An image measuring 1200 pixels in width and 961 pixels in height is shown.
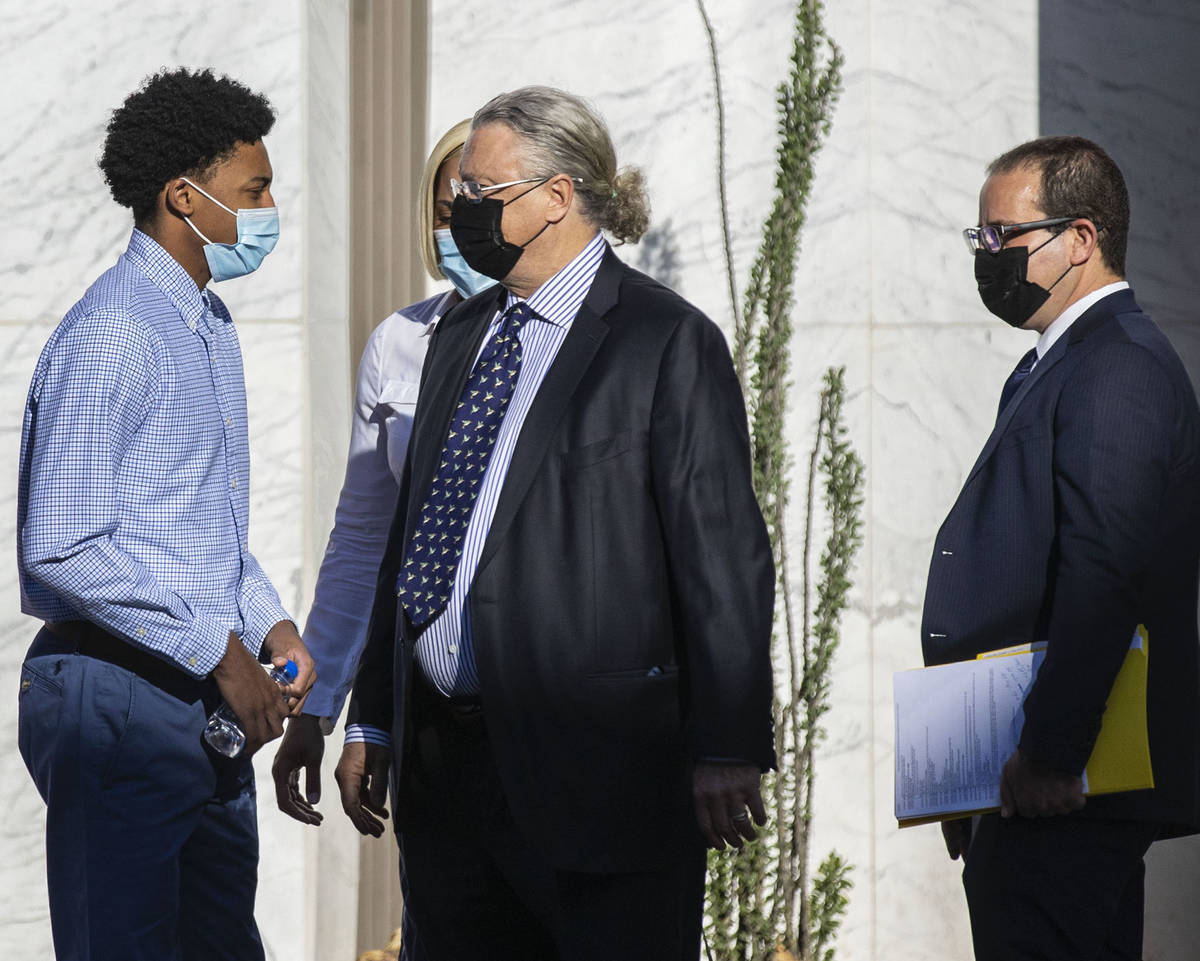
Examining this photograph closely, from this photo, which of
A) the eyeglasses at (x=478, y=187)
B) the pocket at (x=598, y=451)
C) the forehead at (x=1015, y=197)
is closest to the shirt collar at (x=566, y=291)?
the eyeglasses at (x=478, y=187)

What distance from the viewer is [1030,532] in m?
2.36

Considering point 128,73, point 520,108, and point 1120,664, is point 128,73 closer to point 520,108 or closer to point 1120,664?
point 520,108

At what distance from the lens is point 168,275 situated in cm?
268

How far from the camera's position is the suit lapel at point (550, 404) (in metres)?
2.21

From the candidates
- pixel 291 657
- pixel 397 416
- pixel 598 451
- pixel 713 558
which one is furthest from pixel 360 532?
pixel 713 558

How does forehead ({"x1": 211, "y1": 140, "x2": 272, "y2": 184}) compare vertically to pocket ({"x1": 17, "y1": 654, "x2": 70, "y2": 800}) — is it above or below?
above

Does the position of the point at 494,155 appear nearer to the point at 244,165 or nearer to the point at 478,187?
the point at 478,187

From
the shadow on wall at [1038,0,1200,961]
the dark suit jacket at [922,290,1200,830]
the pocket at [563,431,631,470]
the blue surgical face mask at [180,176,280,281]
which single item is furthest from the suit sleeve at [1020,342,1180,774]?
the shadow on wall at [1038,0,1200,961]

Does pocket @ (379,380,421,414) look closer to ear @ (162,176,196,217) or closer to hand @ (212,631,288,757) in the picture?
ear @ (162,176,196,217)

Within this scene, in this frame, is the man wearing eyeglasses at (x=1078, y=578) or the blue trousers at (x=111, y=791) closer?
the man wearing eyeglasses at (x=1078, y=578)

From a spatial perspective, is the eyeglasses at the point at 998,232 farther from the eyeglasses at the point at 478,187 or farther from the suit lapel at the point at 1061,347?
the eyeglasses at the point at 478,187

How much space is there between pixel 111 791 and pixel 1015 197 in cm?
185

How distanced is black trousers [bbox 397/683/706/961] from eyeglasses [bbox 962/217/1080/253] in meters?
1.17

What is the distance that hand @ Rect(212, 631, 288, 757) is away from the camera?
8.21ft
